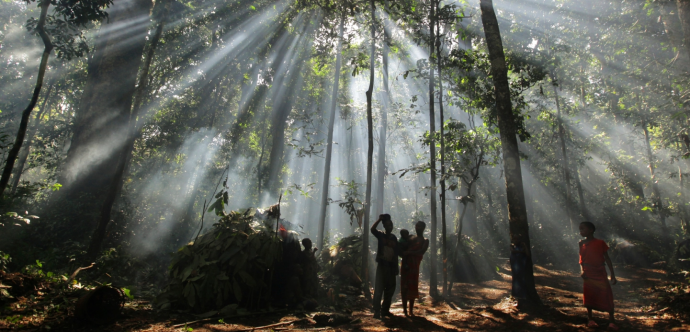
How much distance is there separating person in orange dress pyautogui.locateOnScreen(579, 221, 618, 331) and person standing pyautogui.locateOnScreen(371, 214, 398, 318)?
2877mm

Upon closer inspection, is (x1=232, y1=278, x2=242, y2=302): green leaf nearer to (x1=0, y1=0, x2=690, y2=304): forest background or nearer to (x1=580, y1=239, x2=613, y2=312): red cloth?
(x1=0, y1=0, x2=690, y2=304): forest background

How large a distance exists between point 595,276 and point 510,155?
107 inches

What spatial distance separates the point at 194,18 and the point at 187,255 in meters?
14.0

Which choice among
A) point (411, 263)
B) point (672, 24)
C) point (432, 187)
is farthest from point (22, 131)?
point (672, 24)

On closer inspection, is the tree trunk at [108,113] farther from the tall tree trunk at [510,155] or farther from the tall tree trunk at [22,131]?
the tall tree trunk at [510,155]

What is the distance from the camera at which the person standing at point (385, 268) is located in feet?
19.3

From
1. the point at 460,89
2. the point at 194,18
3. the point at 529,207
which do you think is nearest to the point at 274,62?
the point at 194,18

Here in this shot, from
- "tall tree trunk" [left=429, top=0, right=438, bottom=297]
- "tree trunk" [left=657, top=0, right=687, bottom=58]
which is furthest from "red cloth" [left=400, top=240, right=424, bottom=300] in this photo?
"tree trunk" [left=657, top=0, right=687, bottom=58]

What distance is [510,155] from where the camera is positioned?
694 centimetres

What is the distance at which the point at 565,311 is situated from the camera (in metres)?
5.91

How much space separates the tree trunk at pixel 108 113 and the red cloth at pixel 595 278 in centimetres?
1327

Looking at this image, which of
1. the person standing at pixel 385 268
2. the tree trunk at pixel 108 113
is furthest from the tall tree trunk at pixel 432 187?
the tree trunk at pixel 108 113

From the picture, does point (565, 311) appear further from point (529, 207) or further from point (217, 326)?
point (529, 207)

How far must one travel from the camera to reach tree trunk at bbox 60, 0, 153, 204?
11727 mm
